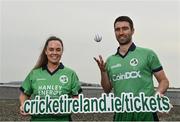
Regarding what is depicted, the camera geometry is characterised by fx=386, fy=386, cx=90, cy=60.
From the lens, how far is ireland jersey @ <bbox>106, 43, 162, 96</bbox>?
17.3 feet

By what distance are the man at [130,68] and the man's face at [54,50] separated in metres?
0.57

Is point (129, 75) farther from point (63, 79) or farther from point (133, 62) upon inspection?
point (63, 79)

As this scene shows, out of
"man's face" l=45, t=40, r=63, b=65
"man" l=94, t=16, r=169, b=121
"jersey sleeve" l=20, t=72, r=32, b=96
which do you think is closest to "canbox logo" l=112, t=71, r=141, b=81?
"man" l=94, t=16, r=169, b=121

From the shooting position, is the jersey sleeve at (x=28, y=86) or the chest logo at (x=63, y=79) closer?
the chest logo at (x=63, y=79)

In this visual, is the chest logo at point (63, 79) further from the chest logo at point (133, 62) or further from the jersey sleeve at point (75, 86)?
the chest logo at point (133, 62)

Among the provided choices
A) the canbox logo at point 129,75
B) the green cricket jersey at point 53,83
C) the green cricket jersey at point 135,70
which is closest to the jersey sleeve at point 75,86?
the green cricket jersey at point 53,83

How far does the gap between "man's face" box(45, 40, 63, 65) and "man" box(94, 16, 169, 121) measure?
57 cm

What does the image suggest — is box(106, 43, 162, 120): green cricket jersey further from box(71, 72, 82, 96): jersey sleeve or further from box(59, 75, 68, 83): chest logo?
box(59, 75, 68, 83): chest logo

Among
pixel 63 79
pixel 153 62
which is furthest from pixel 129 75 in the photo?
pixel 63 79

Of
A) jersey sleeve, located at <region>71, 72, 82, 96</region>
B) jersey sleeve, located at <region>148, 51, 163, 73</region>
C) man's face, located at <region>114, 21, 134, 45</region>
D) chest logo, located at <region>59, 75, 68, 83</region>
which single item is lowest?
jersey sleeve, located at <region>71, 72, 82, 96</region>

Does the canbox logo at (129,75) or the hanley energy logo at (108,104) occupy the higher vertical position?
the canbox logo at (129,75)

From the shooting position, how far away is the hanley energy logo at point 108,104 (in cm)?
544

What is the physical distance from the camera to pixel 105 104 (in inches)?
227

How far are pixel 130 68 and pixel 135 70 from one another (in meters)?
0.07
